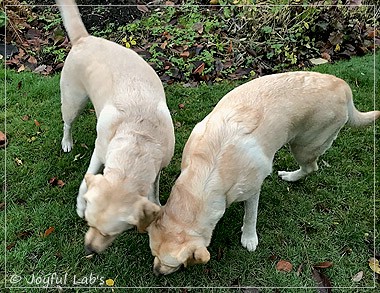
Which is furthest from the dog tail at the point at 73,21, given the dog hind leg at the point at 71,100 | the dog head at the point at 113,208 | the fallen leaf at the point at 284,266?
the fallen leaf at the point at 284,266

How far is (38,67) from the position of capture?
568 centimetres

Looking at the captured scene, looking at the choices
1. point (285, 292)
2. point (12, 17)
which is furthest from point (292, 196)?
point (12, 17)

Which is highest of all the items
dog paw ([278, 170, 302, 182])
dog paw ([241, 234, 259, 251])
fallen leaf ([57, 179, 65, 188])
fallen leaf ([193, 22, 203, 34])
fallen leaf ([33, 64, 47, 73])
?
fallen leaf ([33, 64, 47, 73])

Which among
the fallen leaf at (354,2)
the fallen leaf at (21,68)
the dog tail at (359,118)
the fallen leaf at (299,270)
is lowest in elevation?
the fallen leaf at (299,270)

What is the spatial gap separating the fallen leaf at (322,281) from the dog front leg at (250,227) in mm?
552

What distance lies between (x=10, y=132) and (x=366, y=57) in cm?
446

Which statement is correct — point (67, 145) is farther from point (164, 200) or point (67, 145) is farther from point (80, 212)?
point (164, 200)

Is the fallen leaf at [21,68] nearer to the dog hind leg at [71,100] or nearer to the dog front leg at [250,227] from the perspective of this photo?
the dog hind leg at [71,100]

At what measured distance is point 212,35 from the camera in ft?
20.2

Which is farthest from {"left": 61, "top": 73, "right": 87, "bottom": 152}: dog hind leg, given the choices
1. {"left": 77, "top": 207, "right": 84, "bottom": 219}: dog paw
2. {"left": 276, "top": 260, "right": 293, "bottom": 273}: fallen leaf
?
{"left": 276, "top": 260, "right": 293, "bottom": 273}: fallen leaf

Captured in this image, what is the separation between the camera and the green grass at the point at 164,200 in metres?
3.88

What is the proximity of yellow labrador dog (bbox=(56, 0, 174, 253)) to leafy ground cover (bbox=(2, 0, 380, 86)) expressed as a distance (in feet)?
5.66

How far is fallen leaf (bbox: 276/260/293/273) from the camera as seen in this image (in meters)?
3.99

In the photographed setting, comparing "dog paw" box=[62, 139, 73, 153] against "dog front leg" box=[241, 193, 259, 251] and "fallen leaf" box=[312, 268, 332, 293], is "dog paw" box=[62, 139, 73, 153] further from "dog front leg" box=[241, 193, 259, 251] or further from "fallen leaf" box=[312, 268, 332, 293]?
Answer: "fallen leaf" box=[312, 268, 332, 293]
